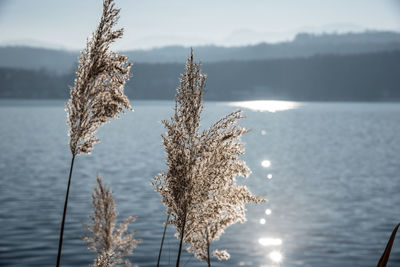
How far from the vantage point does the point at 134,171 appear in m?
58.3

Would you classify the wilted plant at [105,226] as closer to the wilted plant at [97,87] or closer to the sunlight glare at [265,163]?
the wilted plant at [97,87]

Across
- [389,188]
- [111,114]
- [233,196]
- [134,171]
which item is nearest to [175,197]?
[233,196]

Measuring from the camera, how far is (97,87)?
210 inches

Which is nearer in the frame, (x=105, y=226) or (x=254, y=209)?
(x=105, y=226)

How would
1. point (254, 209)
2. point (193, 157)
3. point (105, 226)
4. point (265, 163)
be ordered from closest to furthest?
point (193, 157) → point (105, 226) → point (254, 209) → point (265, 163)

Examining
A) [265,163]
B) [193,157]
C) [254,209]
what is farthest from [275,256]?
[265,163]

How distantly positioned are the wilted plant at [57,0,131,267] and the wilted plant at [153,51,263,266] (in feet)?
2.32

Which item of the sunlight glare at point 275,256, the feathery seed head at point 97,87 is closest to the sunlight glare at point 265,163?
the sunlight glare at point 275,256

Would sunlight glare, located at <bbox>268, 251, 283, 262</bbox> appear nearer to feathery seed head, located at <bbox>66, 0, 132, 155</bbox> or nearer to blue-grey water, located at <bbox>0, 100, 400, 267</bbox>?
blue-grey water, located at <bbox>0, 100, 400, 267</bbox>

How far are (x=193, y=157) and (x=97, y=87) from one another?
1305 mm

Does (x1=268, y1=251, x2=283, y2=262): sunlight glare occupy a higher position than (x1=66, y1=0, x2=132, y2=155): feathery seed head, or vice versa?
(x1=66, y1=0, x2=132, y2=155): feathery seed head

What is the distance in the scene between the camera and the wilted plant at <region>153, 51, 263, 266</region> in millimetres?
4891

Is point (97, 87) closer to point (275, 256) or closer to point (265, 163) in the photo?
point (275, 256)

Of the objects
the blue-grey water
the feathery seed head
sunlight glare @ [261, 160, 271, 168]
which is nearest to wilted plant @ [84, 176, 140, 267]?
the blue-grey water
